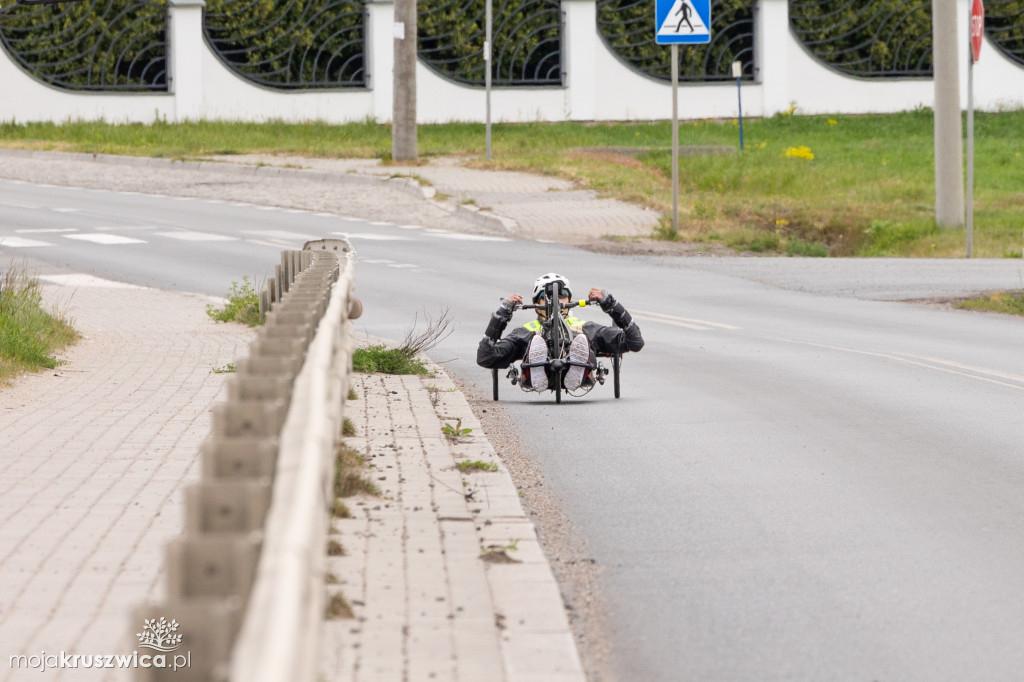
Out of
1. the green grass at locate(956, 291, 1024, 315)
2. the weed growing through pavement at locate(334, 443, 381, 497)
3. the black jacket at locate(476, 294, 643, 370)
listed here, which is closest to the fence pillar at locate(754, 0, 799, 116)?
the green grass at locate(956, 291, 1024, 315)

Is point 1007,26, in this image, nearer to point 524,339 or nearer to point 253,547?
point 524,339

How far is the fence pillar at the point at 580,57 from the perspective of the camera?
4394 centimetres

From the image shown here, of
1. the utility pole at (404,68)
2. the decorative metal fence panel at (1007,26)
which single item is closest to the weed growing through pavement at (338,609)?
the utility pole at (404,68)

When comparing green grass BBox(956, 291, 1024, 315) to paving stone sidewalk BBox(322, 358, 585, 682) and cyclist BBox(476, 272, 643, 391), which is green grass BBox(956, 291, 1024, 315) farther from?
paving stone sidewalk BBox(322, 358, 585, 682)

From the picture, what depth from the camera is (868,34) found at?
47.0 m

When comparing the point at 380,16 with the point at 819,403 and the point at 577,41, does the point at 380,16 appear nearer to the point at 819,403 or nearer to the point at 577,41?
the point at 577,41

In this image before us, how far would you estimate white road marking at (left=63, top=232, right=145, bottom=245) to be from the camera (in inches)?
961

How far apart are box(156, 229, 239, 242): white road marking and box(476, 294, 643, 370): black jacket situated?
13.7 meters

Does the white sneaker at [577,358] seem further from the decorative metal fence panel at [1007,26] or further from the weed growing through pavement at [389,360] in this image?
the decorative metal fence panel at [1007,26]

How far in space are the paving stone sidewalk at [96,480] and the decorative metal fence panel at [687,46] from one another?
31.1 meters

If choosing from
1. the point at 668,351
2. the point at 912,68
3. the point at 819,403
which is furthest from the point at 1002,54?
the point at 819,403

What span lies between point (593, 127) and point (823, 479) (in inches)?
1415

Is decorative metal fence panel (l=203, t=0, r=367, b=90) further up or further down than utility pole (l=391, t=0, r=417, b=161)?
further up

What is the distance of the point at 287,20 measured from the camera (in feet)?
140
